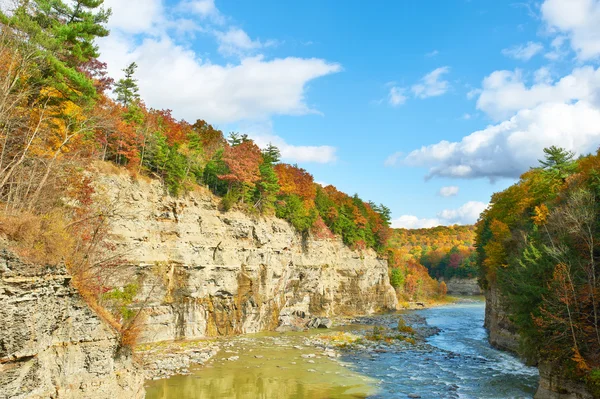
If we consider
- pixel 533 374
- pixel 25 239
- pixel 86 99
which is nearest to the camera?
pixel 25 239

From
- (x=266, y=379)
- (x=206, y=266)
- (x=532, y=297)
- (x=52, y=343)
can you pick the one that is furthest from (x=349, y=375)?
(x=52, y=343)

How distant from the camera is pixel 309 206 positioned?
57.5 m

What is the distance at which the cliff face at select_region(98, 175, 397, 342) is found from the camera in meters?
32.4

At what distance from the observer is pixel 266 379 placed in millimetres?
24656

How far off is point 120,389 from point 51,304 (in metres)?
4.36

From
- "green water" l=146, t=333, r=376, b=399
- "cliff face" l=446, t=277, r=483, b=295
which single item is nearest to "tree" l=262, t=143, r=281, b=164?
"green water" l=146, t=333, r=376, b=399

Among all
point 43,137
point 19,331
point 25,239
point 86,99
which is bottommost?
point 19,331

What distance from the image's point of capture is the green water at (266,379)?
71.1 feet

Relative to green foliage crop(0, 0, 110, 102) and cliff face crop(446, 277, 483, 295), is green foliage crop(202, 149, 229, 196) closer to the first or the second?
green foliage crop(0, 0, 110, 102)

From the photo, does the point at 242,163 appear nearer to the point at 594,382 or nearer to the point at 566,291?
the point at 566,291

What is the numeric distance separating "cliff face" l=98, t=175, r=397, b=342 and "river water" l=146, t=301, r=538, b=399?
14.2ft

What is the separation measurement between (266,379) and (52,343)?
15.5 metres

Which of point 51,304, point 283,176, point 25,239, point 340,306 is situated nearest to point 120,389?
point 51,304

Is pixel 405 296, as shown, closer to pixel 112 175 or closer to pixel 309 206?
pixel 309 206
